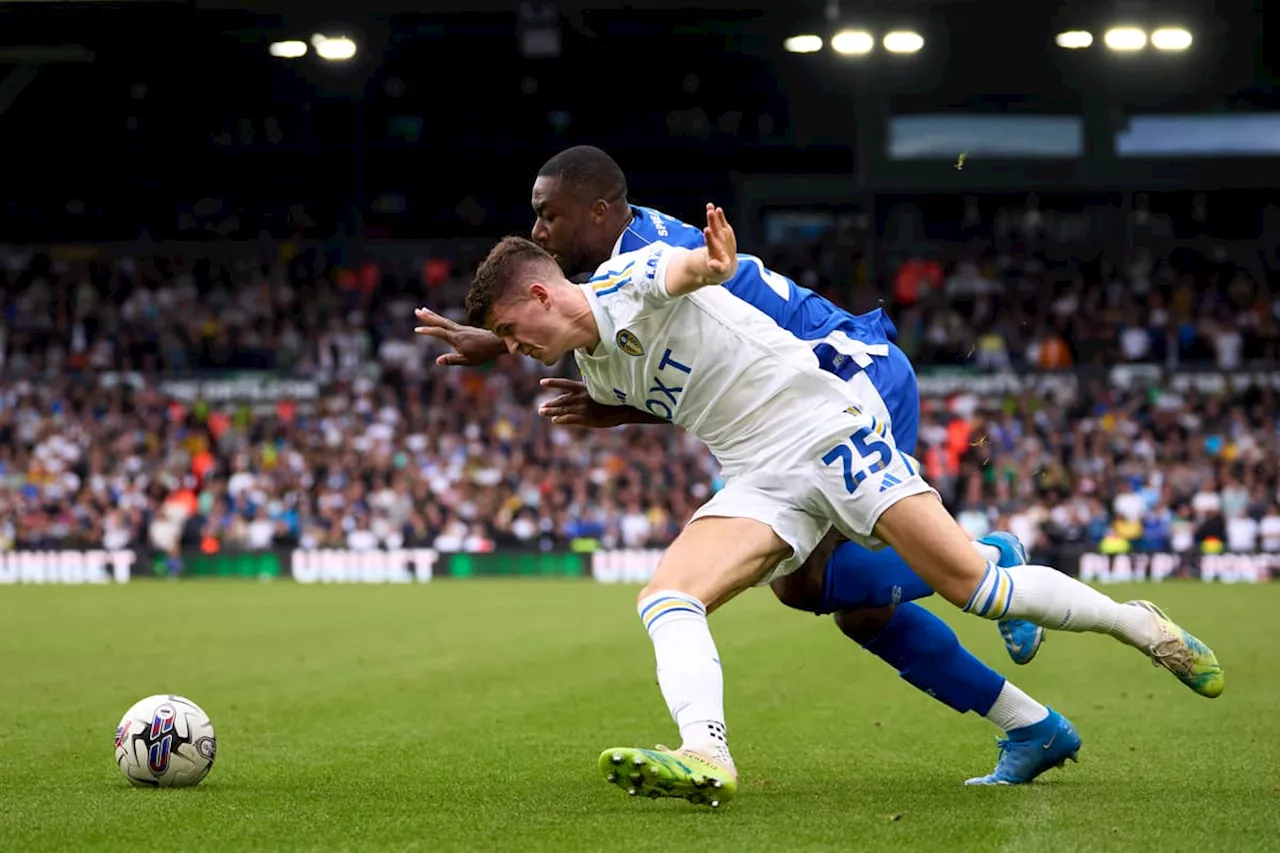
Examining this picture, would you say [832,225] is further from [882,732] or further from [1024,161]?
[882,732]

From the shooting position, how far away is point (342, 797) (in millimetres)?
5875

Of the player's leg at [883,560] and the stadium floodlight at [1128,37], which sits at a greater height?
the stadium floodlight at [1128,37]

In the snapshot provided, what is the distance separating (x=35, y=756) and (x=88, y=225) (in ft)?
92.9

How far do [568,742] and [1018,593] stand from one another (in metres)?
2.85

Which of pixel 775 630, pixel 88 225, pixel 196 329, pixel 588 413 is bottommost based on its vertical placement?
pixel 775 630

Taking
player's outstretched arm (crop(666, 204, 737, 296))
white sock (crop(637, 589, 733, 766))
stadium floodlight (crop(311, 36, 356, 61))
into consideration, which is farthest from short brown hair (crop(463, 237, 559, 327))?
stadium floodlight (crop(311, 36, 356, 61))

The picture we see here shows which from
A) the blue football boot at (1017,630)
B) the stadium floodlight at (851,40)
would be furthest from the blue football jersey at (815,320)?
the stadium floodlight at (851,40)

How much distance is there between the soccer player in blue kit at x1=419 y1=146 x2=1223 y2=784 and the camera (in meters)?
6.00

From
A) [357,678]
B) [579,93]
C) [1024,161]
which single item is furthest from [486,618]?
[1024,161]

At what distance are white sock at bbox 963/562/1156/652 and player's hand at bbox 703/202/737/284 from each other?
139cm

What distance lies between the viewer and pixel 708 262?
5062mm

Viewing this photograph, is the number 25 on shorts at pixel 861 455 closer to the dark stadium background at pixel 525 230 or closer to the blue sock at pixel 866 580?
the blue sock at pixel 866 580

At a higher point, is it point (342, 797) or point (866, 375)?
point (866, 375)

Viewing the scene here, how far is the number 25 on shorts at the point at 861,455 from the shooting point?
548 cm
